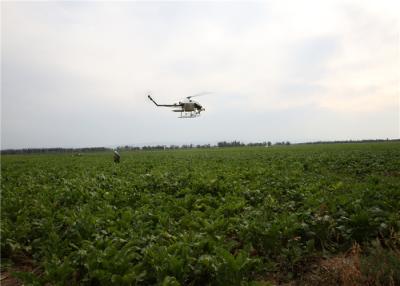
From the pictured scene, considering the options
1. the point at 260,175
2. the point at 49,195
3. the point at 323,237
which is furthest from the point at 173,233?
the point at 260,175

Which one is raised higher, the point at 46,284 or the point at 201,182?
the point at 201,182

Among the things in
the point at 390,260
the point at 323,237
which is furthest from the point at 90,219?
the point at 390,260

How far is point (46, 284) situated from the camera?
13.7 feet

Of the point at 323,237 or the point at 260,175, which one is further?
the point at 260,175

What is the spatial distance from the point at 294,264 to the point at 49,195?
24.9 feet

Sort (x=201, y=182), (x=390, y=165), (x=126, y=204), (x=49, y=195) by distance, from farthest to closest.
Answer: (x=390, y=165) → (x=201, y=182) → (x=49, y=195) → (x=126, y=204)

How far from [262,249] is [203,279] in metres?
1.39

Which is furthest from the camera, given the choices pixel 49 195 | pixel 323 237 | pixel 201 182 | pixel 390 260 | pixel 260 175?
pixel 260 175

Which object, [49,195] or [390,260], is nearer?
[390,260]

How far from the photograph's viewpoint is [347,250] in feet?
15.7

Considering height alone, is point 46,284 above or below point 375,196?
below

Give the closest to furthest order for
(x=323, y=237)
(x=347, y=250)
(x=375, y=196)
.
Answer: (x=347, y=250) → (x=323, y=237) → (x=375, y=196)

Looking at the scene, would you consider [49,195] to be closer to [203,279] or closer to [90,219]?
[90,219]

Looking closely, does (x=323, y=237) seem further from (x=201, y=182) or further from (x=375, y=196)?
(x=201, y=182)
